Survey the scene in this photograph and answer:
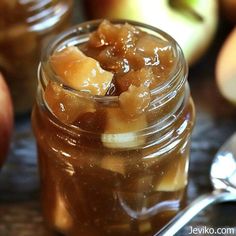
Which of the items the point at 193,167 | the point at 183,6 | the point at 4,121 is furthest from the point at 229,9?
the point at 4,121

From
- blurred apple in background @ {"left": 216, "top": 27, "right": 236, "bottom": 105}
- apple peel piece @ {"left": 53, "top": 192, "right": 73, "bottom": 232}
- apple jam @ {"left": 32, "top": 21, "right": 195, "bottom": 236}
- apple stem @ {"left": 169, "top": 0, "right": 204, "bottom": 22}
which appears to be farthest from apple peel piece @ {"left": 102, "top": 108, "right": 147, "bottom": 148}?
apple stem @ {"left": 169, "top": 0, "right": 204, "bottom": 22}

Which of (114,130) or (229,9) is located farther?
(229,9)

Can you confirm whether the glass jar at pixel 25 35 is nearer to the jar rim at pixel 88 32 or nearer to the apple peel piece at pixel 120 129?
the jar rim at pixel 88 32

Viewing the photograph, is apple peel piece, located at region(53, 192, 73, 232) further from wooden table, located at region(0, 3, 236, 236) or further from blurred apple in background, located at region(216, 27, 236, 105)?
blurred apple in background, located at region(216, 27, 236, 105)

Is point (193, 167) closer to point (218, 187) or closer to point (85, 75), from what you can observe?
point (218, 187)

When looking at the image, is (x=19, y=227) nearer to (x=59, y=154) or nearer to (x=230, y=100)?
(x=59, y=154)

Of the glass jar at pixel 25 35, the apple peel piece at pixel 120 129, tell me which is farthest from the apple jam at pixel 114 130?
the glass jar at pixel 25 35

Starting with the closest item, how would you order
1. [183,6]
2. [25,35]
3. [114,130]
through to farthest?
1. [114,130]
2. [25,35]
3. [183,6]
